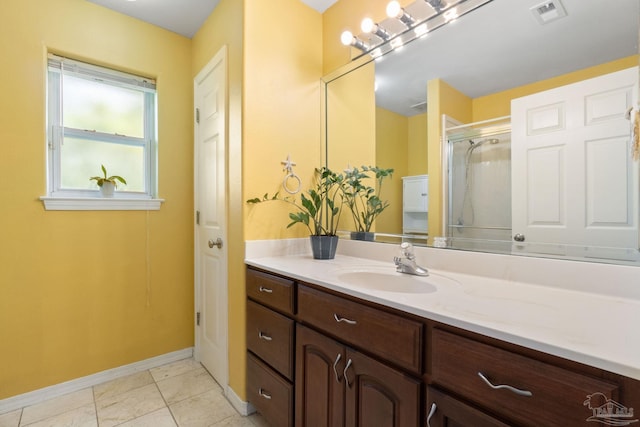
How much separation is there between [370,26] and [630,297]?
5.32 ft

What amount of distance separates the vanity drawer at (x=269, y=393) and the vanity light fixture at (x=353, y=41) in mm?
1835

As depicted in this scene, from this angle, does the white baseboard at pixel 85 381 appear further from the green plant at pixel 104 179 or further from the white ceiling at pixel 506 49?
the white ceiling at pixel 506 49

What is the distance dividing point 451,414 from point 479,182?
2.98ft

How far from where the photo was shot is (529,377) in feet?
1.93

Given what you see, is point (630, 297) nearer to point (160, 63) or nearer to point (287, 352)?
point (287, 352)

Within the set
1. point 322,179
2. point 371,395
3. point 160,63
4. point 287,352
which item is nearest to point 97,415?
point 287,352

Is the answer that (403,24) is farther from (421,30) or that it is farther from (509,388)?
(509,388)

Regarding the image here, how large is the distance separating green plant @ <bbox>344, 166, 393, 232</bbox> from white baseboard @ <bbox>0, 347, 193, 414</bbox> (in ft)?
5.60

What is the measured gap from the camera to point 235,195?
1.67 metres

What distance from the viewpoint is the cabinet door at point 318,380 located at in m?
1.03

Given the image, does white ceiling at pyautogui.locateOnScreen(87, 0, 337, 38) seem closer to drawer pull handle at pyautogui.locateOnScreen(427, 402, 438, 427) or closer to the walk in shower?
the walk in shower

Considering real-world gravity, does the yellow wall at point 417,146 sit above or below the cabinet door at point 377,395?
above

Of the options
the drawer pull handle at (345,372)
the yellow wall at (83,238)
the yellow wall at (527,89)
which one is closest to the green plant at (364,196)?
the yellow wall at (527,89)

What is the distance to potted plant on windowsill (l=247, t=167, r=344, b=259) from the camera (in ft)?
5.30
